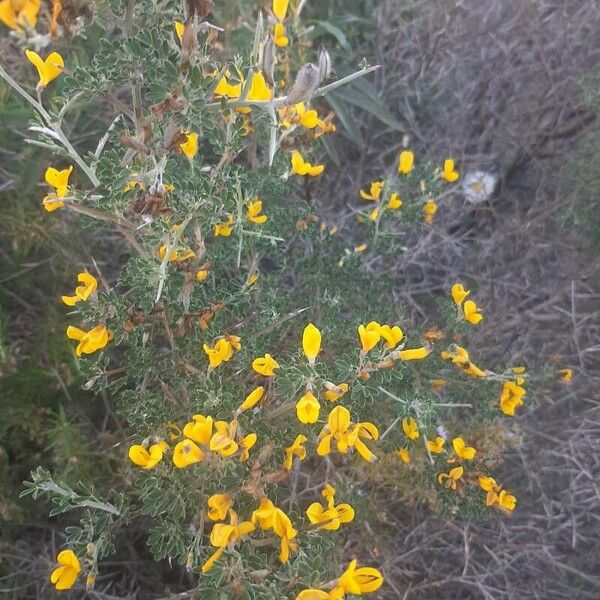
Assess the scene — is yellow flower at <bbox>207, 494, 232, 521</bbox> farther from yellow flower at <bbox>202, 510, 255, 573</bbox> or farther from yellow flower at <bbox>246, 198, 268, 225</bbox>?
yellow flower at <bbox>246, 198, 268, 225</bbox>

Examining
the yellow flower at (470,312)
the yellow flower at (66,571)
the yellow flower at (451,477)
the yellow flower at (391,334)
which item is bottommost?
the yellow flower at (451,477)

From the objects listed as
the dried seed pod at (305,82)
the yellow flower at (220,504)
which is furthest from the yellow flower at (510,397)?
the dried seed pod at (305,82)

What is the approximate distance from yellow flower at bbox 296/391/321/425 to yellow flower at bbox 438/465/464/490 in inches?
23.2

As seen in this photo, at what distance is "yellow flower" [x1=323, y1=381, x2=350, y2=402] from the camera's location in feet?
3.29

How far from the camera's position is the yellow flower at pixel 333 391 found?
100cm

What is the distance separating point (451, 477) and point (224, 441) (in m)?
0.71

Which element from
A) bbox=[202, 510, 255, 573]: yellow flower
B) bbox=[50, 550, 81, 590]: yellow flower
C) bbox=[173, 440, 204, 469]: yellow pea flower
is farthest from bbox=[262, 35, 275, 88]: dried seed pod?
bbox=[50, 550, 81, 590]: yellow flower

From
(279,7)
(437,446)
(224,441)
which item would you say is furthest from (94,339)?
(437,446)

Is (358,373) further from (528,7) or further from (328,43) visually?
(528,7)

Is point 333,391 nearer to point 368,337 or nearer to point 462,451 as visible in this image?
point 368,337

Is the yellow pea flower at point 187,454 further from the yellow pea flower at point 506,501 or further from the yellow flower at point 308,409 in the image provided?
the yellow pea flower at point 506,501

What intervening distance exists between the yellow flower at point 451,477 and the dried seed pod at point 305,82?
2.97 ft

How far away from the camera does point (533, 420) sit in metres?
2.17

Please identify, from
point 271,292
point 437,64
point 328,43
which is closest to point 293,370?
point 271,292
